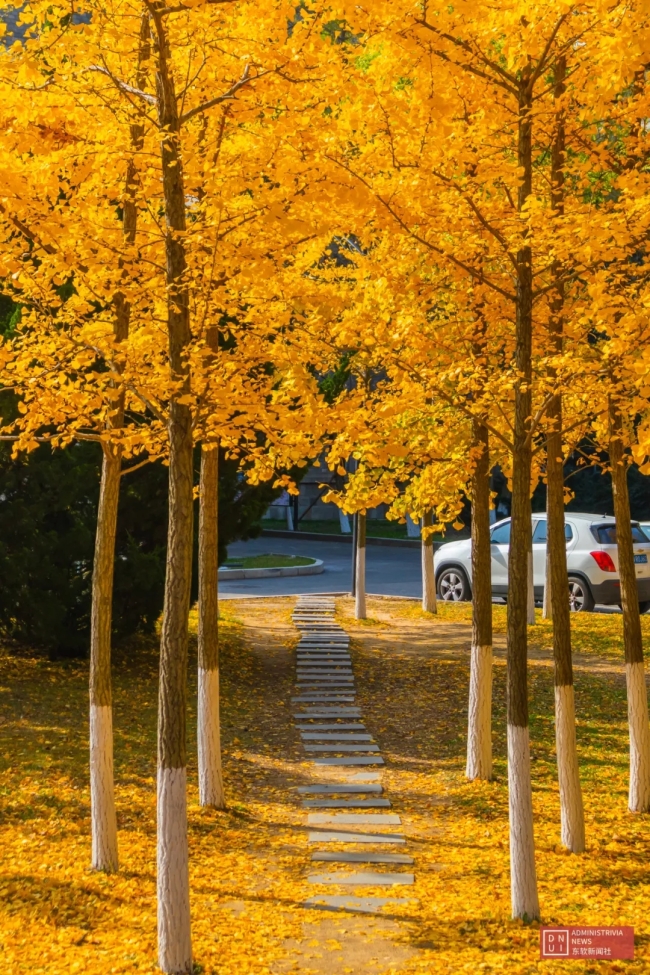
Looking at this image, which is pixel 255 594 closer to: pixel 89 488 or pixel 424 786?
pixel 89 488

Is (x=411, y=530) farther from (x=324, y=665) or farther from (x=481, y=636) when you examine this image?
(x=481, y=636)

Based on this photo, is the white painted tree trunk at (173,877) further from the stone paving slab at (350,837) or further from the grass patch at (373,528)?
the grass patch at (373,528)

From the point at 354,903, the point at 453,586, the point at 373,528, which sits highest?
the point at 373,528

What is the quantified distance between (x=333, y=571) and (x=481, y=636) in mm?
15770

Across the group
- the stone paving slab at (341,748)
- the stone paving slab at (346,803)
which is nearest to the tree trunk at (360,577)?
the stone paving slab at (341,748)

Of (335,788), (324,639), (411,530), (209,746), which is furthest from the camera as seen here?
(411,530)

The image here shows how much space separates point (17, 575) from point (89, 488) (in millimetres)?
1213

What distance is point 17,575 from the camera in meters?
11.7

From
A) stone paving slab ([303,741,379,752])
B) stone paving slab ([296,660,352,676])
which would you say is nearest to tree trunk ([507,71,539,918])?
stone paving slab ([303,741,379,752])

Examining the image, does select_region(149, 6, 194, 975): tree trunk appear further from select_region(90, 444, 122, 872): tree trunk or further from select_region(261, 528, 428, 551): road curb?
select_region(261, 528, 428, 551): road curb

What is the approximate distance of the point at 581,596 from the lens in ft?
57.0

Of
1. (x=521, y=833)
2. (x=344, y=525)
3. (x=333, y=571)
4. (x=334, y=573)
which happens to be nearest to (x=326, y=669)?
(x=521, y=833)

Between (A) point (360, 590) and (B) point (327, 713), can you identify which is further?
(A) point (360, 590)

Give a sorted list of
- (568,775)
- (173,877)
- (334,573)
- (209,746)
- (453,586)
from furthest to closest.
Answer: (334,573)
(453,586)
(209,746)
(568,775)
(173,877)
